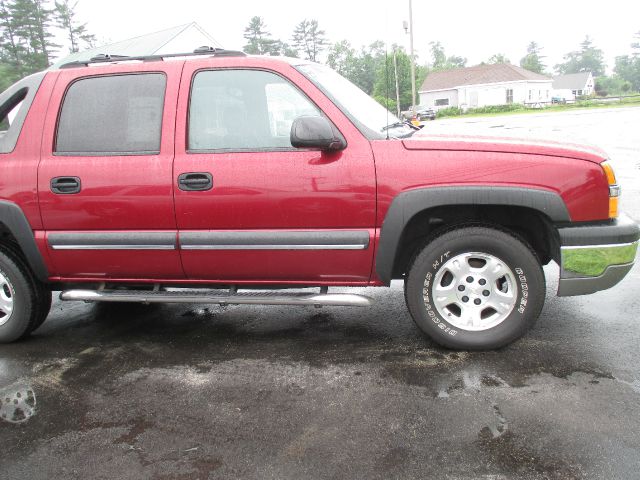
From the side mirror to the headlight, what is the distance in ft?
5.30

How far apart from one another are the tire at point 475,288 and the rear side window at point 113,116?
193 cm

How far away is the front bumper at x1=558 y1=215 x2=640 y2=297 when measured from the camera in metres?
3.18

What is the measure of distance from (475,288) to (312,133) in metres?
1.40

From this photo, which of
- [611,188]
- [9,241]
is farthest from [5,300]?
[611,188]

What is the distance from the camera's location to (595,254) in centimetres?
320

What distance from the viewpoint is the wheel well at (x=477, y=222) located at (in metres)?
3.34

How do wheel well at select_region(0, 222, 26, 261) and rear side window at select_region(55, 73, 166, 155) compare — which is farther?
wheel well at select_region(0, 222, 26, 261)

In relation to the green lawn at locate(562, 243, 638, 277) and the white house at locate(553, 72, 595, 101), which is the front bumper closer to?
the green lawn at locate(562, 243, 638, 277)

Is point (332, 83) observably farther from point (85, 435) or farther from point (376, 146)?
point (85, 435)

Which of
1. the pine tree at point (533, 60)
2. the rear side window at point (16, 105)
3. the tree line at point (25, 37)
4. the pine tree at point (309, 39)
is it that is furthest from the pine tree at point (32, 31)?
the pine tree at point (533, 60)

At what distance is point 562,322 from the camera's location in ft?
12.8

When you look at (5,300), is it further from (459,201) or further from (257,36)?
(257,36)

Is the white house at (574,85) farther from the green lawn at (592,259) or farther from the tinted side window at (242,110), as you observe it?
the tinted side window at (242,110)

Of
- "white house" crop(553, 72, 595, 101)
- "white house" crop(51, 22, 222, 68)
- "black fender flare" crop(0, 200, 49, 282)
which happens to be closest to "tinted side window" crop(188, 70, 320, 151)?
"black fender flare" crop(0, 200, 49, 282)
